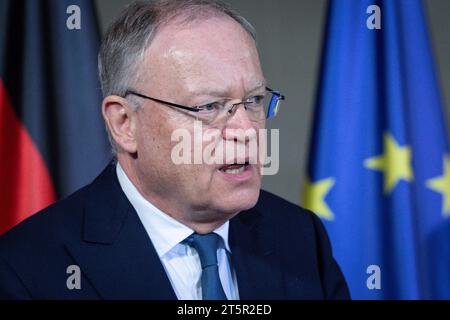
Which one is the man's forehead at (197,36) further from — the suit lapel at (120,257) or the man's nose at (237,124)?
the suit lapel at (120,257)

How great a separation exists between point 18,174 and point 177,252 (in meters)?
0.68

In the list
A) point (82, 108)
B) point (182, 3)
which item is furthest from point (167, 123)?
point (82, 108)

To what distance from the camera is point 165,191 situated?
1441mm

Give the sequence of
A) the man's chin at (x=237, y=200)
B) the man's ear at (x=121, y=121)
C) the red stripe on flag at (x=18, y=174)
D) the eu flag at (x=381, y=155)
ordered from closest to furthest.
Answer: the man's chin at (x=237, y=200), the man's ear at (x=121, y=121), the red stripe on flag at (x=18, y=174), the eu flag at (x=381, y=155)

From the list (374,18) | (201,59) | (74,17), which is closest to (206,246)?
(201,59)

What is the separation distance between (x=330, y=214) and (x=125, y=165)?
750 mm

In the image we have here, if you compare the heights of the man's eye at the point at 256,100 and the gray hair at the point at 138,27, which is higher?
the gray hair at the point at 138,27

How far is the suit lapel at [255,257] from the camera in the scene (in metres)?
1.46

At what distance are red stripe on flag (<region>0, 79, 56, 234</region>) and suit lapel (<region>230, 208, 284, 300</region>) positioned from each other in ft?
2.13

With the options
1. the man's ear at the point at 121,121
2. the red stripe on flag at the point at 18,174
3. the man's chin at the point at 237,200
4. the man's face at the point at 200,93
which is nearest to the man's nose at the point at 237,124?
the man's face at the point at 200,93

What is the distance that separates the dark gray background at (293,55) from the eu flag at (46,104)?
12 centimetres

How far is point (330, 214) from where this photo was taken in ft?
6.49

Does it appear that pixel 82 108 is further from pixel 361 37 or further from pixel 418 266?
pixel 418 266

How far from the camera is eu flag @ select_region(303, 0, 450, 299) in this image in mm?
1961
